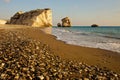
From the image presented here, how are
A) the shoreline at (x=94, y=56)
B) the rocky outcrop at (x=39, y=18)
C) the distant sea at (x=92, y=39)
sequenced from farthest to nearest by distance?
the rocky outcrop at (x=39, y=18)
the distant sea at (x=92, y=39)
the shoreline at (x=94, y=56)

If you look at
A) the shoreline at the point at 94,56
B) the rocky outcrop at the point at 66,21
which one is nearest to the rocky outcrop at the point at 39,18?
the rocky outcrop at the point at 66,21

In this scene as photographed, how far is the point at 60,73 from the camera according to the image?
6934mm

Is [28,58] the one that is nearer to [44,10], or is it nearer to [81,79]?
[81,79]

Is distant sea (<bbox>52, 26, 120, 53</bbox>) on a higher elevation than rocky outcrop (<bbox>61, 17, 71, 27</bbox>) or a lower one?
lower

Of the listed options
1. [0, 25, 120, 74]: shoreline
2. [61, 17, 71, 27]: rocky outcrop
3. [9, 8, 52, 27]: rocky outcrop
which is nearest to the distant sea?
[0, 25, 120, 74]: shoreline

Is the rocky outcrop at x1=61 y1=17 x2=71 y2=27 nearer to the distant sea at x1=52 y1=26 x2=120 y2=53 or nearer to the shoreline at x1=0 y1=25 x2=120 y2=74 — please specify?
the distant sea at x1=52 y1=26 x2=120 y2=53

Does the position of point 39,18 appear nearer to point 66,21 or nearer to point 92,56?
point 66,21

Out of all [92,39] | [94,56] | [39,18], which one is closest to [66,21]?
[39,18]

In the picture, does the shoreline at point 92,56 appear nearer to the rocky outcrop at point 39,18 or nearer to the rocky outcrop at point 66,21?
the rocky outcrop at point 39,18

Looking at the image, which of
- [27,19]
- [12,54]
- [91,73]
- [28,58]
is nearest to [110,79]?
[91,73]

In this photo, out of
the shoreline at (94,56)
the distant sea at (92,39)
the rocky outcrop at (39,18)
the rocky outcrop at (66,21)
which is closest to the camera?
the shoreline at (94,56)

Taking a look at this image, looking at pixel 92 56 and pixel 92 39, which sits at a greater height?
pixel 92 56

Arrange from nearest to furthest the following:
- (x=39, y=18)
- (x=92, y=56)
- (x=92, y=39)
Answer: (x=92, y=56), (x=92, y=39), (x=39, y=18)

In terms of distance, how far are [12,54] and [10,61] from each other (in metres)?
1.40
